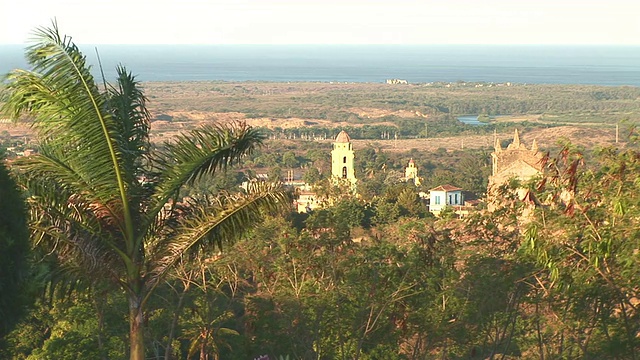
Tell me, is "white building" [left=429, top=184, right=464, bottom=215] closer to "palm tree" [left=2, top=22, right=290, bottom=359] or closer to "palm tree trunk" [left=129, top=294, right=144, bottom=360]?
"palm tree" [left=2, top=22, right=290, bottom=359]

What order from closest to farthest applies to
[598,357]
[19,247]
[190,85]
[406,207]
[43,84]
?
[19,247] → [43,84] → [598,357] → [406,207] → [190,85]

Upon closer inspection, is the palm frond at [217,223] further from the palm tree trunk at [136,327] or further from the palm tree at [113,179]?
the palm tree trunk at [136,327]

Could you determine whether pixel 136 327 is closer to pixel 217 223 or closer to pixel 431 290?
pixel 217 223

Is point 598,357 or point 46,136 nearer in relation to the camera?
point 46,136

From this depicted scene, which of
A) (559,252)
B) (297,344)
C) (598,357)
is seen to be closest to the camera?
(559,252)

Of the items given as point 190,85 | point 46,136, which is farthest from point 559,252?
point 190,85

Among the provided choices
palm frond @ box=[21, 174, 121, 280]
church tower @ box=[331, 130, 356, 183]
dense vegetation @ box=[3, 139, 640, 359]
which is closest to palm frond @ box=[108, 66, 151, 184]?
palm frond @ box=[21, 174, 121, 280]

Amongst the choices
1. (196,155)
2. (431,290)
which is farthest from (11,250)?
(431,290)

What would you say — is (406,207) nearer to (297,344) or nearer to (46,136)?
(297,344)
